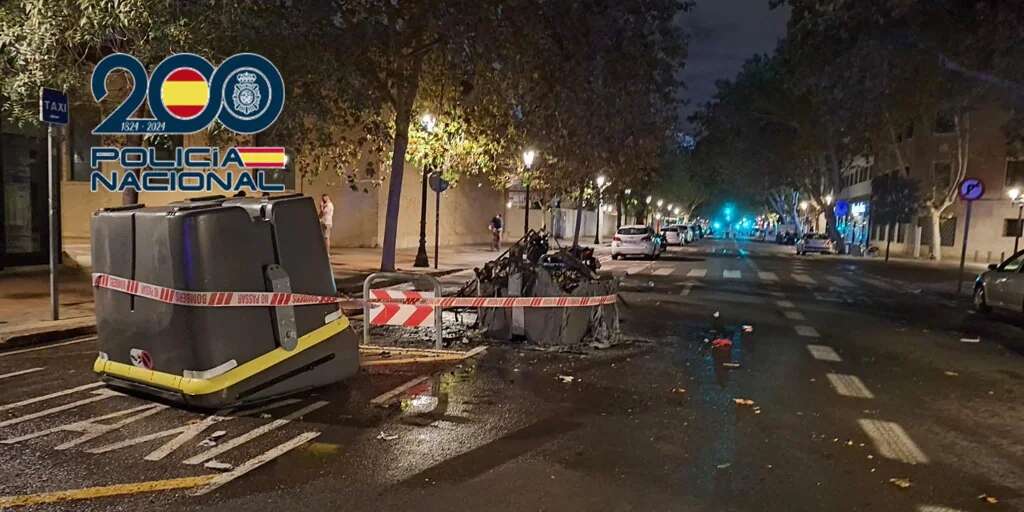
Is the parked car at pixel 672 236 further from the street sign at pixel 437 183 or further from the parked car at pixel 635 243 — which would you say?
the street sign at pixel 437 183

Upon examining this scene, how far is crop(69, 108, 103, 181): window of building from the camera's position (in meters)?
21.7

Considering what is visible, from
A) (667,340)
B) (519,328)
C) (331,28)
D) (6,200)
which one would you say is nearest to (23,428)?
(519,328)

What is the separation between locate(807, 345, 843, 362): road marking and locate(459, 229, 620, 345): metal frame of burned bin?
9.17 feet

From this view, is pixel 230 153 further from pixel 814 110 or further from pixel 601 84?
pixel 814 110

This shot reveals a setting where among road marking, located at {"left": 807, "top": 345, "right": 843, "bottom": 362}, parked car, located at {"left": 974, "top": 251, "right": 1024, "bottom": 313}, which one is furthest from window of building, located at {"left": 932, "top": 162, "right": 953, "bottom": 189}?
road marking, located at {"left": 807, "top": 345, "right": 843, "bottom": 362}

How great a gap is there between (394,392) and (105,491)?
295 centimetres

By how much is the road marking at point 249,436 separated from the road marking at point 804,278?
18514 mm

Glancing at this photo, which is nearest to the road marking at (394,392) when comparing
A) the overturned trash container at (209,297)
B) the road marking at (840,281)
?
the overturned trash container at (209,297)

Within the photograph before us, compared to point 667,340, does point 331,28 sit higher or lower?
higher

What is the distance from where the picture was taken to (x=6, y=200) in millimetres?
14984

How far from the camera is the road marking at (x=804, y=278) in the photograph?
21.5 m

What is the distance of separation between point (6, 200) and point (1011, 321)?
2151cm

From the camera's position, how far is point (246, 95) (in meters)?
11.7

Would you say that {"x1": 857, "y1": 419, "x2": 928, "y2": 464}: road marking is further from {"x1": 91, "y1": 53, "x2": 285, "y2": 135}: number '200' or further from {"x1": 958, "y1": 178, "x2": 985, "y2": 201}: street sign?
{"x1": 958, "y1": 178, "x2": 985, "y2": 201}: street sign
